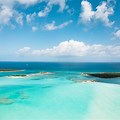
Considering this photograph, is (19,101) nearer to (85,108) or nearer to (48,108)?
(48,108)

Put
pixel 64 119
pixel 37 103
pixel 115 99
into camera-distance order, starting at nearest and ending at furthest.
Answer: pixel 64 119 < pixel 37 103 < pixel 115 99

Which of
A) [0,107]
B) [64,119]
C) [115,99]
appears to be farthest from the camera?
[115,99]

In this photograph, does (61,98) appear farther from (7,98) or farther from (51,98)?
(7,98)

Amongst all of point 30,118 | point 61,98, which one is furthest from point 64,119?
point 61,98

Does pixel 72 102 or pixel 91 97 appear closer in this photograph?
pixel 72 102

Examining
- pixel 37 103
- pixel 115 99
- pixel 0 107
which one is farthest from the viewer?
pixel 115 99

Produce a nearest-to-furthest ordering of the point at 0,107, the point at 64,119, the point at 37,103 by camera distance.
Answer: the point at 64,119 → the point at 0,107 → the point at 37,103

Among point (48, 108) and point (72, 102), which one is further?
point (72, 102)

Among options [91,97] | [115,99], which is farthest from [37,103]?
[115,99]

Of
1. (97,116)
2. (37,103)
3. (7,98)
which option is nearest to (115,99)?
(97,116)
